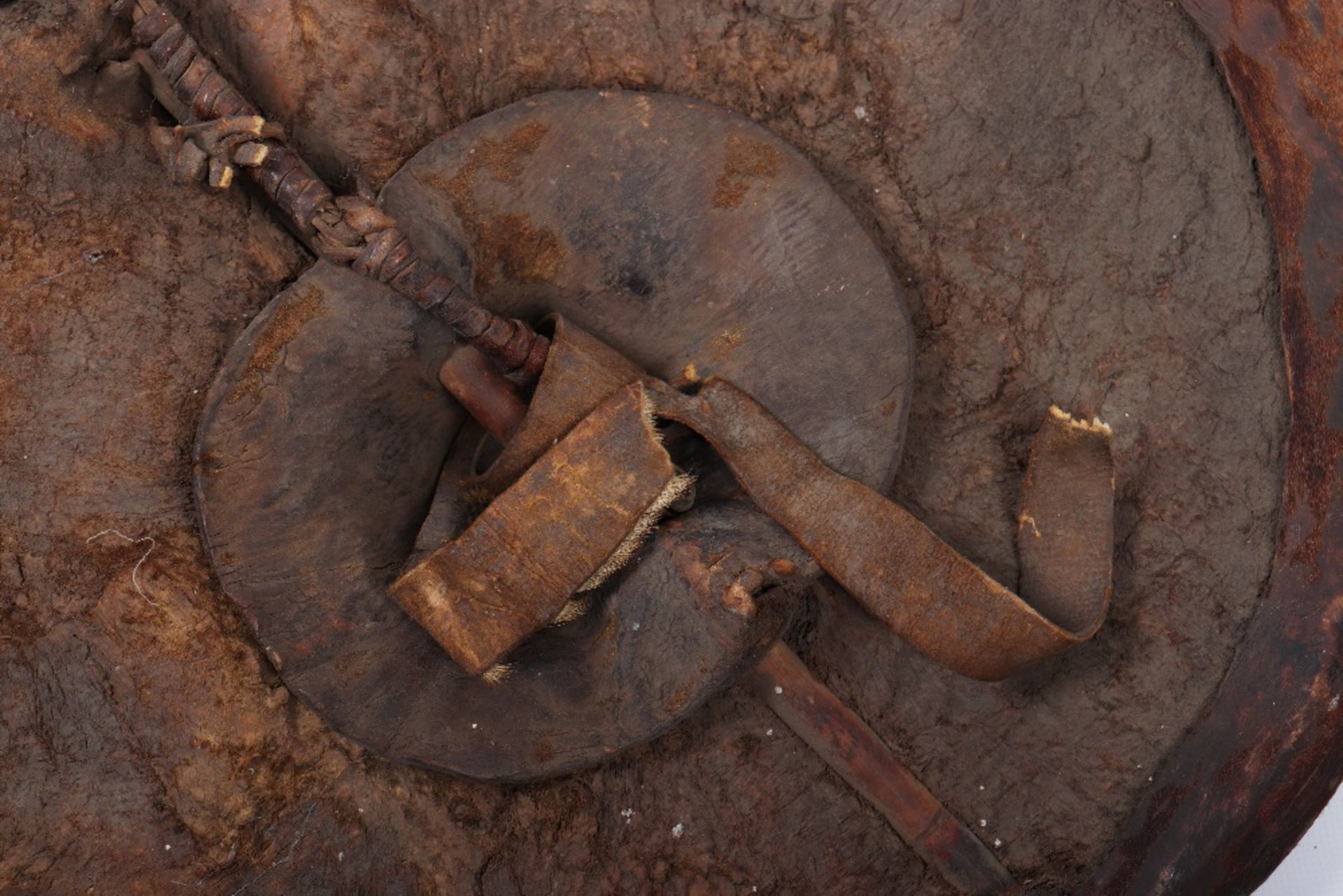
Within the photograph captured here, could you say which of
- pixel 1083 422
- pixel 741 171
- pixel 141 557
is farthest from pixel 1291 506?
pixel 141 557

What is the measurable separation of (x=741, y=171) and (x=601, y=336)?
52cm

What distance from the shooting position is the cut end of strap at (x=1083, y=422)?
2.79 meters

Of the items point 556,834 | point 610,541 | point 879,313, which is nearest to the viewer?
point 610,541

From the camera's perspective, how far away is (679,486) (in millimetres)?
2656

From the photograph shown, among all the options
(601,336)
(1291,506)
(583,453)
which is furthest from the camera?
(601,336)

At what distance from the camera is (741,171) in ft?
9.17

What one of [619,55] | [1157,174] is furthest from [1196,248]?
[619,55]

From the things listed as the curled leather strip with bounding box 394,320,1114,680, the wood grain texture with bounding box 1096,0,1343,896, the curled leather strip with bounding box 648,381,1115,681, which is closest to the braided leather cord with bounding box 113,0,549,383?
the curled leather strip with bounding box 394,320,1114,680

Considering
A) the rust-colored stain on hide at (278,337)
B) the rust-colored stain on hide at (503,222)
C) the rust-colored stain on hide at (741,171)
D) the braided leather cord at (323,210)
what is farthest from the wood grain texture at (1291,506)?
the rust-colored stain on hide at (278,337)

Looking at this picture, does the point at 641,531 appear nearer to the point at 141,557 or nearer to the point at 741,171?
the point at 741,171

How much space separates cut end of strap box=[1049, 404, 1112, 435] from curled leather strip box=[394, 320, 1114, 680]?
0.19 feet

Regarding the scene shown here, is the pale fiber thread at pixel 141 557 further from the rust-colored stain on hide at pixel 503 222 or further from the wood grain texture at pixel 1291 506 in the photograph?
the wood grain texture at pixel 1291 506

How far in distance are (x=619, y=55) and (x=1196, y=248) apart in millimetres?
1497

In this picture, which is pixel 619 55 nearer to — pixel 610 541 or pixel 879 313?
pixel 879 313
